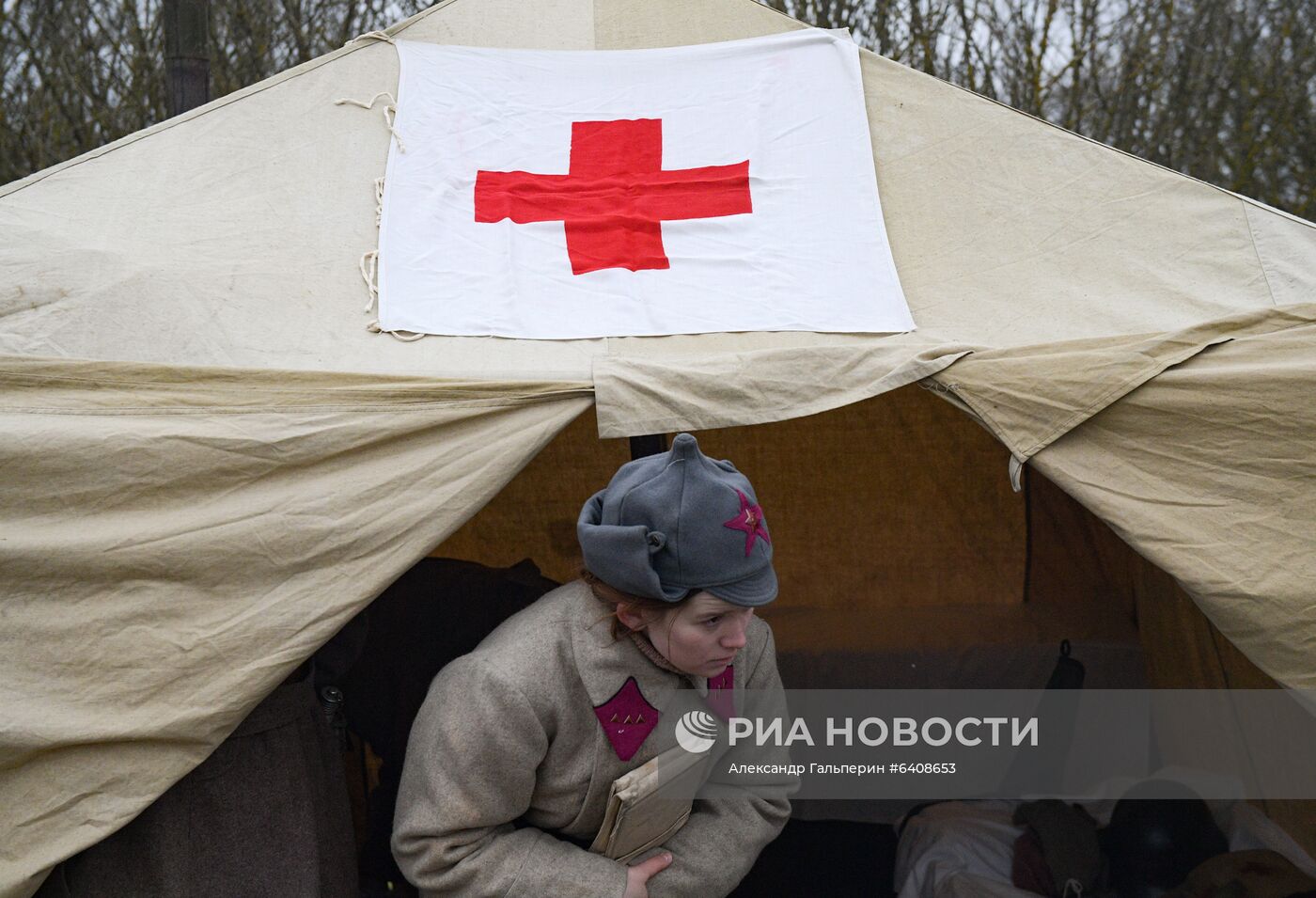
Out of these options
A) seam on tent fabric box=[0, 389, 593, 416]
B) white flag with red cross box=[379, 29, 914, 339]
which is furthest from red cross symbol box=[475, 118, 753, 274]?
seam on tent fabric box=[0, 389, 593, 416]

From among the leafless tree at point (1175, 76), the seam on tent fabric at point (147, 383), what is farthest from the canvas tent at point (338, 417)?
the leafless tree at point (1175, 76)

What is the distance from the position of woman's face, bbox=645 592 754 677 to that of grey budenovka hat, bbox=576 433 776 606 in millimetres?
29

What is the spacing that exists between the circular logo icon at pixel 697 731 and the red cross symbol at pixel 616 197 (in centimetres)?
84

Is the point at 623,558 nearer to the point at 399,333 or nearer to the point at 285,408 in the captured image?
the point at 285,408

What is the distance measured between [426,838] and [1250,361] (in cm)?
132

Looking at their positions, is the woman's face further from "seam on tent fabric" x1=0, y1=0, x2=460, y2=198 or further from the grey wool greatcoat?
"seam on tent fabric" x1=0, y1=0, x2=460, y2=198

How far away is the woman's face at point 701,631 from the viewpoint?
144 centimetres

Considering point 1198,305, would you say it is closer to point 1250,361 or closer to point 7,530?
point 1250,361

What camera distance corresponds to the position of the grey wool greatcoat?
1433 millimetres

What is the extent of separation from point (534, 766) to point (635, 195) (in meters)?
1.18

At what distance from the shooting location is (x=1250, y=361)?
1.63m

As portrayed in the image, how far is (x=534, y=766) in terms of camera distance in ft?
4.85

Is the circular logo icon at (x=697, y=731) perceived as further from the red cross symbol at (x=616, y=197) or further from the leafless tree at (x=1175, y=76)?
the leafless tree at (x=1175, y=76)

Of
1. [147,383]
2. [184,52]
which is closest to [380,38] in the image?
[184,52]
